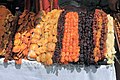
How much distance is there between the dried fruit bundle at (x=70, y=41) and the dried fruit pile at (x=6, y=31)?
Answer: 45cm

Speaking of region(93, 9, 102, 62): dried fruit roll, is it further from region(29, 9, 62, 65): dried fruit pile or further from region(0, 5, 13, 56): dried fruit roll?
region(0, 5, 13, 56): dried fruit roll

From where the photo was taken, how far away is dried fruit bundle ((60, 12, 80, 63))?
7.56 ft

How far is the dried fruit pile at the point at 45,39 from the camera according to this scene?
2.35 m

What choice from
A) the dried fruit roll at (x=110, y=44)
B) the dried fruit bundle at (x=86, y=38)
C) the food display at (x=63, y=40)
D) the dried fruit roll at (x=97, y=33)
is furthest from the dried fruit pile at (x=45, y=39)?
the dried fruit roll at (x=110, y=44)

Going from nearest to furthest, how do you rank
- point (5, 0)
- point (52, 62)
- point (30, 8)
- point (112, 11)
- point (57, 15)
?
point (52, 62)
point (57, 15)
point (30, 8)
point (112, 11)
point (5, 0)

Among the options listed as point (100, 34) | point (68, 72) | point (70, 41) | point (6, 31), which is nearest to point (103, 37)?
point (100, 34)

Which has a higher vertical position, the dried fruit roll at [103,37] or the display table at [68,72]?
the dried fruit roll at [103,37]

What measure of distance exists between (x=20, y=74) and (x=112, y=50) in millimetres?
734

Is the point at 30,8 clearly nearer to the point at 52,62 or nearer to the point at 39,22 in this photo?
the point at 39,22

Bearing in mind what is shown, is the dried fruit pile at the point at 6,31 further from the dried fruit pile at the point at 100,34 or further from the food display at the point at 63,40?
the dried fruit pile at the point at 100,34

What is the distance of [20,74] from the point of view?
2363 mm

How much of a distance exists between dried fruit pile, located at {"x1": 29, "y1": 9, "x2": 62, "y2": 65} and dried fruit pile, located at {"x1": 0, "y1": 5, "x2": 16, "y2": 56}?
21cm

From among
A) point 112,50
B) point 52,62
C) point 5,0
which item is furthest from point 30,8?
point 112,50

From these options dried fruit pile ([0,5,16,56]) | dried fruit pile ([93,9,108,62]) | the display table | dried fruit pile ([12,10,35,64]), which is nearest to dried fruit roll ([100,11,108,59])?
dried fruit pile ([93,9,108,62])
